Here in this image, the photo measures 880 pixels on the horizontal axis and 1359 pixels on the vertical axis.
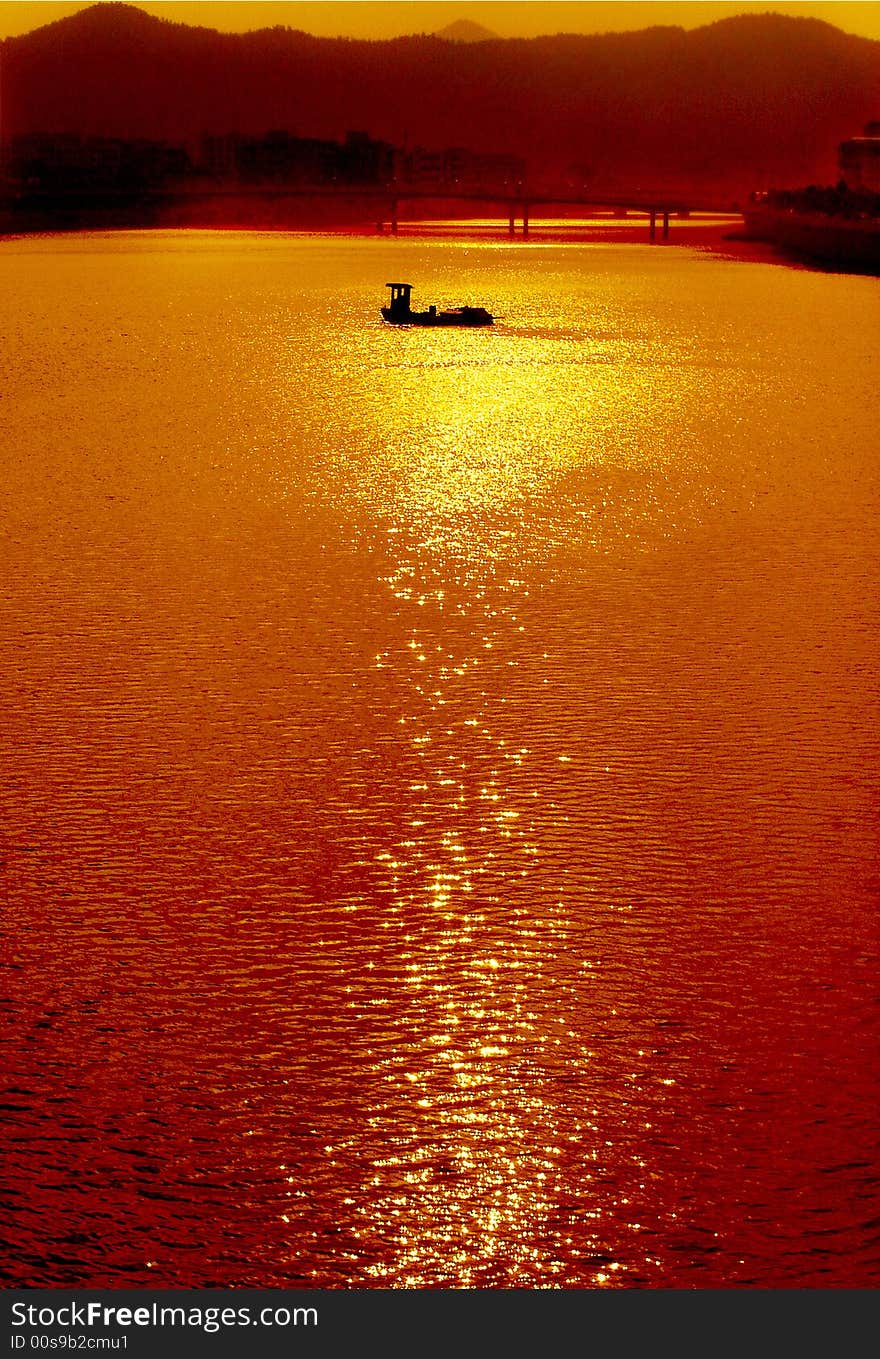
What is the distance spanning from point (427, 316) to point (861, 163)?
304 ft

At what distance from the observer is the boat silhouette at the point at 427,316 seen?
34.6 metres

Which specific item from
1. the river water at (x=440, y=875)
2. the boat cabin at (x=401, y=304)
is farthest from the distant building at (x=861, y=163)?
the river water at (x=440, y=875)

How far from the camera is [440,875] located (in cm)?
634

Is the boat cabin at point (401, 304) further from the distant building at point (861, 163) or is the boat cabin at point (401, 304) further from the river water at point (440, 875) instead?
the distant building at point (861, 163)

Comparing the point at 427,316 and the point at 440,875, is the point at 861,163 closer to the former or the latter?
the point at 427,316

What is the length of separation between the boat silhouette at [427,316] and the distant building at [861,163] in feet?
284

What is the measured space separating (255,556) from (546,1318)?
313 inches

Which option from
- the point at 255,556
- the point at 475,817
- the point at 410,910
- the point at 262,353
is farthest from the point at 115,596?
the point at 262,353

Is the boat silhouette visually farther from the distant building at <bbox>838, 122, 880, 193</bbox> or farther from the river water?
the distant building at <bbox>838, 122, 880, 193</bbox>

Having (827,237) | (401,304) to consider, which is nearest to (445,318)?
(401,304)

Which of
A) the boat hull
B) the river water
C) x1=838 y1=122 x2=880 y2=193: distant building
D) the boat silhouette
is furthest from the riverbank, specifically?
the river water

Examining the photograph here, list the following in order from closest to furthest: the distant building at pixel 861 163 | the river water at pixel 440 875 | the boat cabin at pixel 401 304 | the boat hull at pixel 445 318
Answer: the river water at pixel 440 875 < the boat hull at pixel 445 318 < the boat cabin at pixel 401 304 < the distant building at pixel 861 163

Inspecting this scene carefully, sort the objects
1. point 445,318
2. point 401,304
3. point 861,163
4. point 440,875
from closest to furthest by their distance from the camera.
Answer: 1. point 440,875
2. point 445,318
3. point 401,304
4. point 861,163

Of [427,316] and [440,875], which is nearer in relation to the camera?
[440,875]
